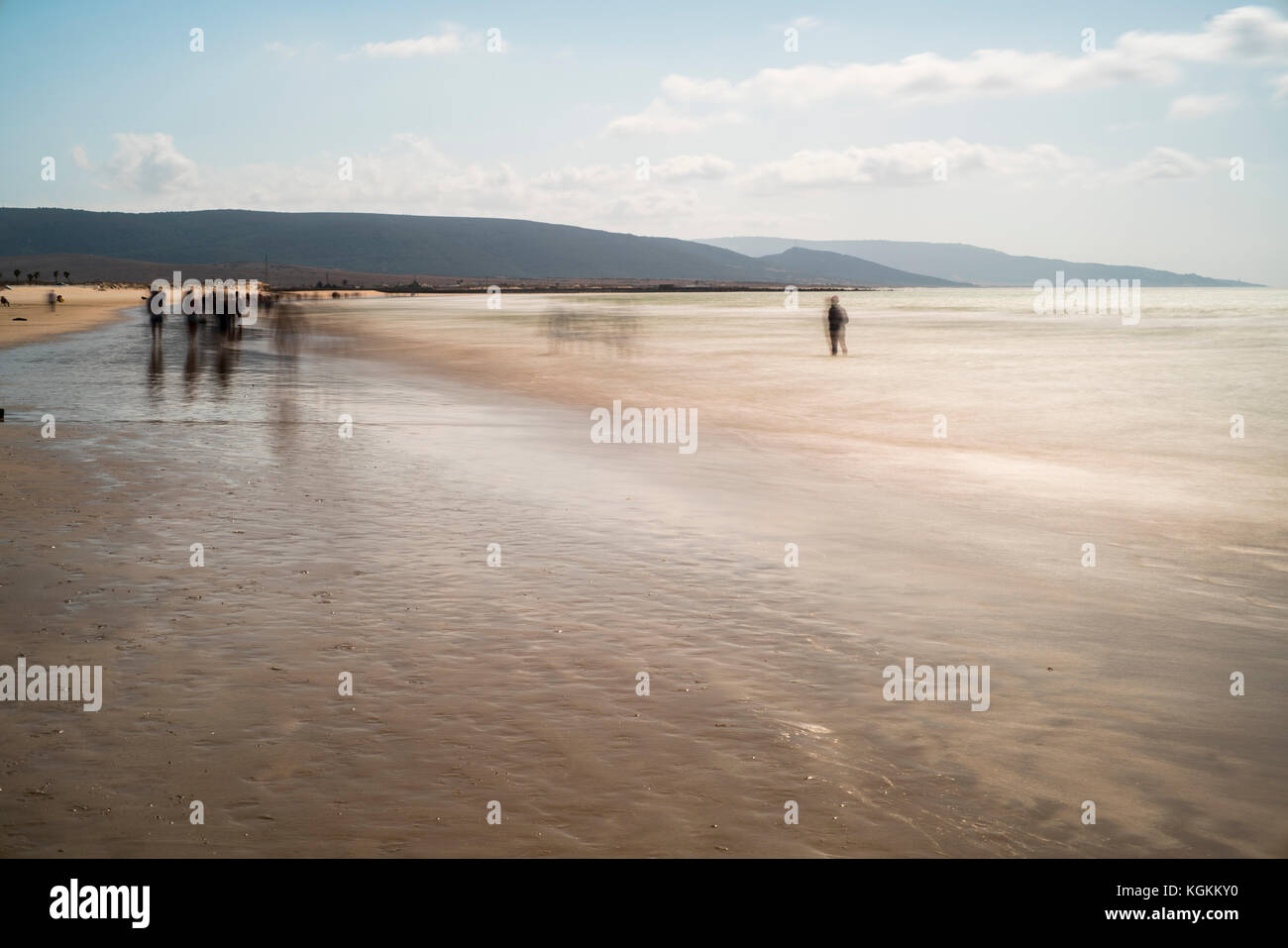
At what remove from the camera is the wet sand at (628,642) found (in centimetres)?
465

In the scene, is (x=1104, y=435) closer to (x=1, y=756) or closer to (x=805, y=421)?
(x=805, y=421)

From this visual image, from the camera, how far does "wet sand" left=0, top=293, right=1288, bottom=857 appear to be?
465cm

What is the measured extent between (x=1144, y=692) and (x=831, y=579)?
9.18 feet

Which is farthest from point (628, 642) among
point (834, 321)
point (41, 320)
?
point (41, 320)

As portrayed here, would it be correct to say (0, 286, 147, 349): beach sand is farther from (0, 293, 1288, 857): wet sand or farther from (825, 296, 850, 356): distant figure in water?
(0, 293, 1288, 857): wet sand

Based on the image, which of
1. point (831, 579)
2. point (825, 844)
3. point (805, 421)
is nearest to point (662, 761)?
point (825, 844)

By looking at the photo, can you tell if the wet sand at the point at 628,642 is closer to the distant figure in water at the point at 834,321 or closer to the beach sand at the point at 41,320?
the distant figure in water at the point at 834,321

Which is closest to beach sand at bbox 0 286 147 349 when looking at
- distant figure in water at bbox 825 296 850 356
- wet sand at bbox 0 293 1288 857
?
distant figure in water at bbox 825 296 850 356

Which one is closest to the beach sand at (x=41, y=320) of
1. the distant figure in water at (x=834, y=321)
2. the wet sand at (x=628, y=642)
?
the distant figure in water at (x=834, y=321)

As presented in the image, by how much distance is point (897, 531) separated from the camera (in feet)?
34.2

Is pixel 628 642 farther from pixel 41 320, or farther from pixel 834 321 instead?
pixel 41 320

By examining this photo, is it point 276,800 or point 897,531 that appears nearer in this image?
point 276,800

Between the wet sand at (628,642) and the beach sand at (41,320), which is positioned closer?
the wet sand at (628,642)

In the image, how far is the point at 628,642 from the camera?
6.97 meters
